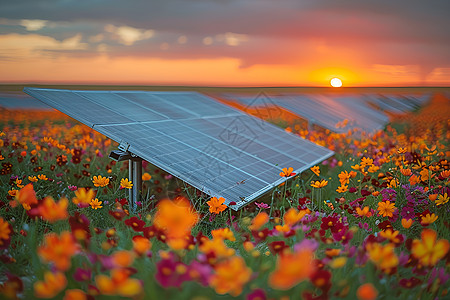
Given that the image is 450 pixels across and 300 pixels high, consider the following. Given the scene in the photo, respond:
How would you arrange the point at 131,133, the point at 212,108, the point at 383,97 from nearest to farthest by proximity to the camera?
the point at 131,133 < the point at 212,108 < the point at 383,97

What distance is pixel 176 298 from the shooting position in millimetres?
1502

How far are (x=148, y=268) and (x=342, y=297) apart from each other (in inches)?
33.9

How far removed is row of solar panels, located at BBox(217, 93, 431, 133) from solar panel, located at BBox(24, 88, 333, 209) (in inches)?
80.2

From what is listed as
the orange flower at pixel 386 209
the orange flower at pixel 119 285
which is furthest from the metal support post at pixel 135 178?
the orange flower at pixel 119 285

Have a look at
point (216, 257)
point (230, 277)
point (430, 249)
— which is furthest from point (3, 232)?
point (430, 249)

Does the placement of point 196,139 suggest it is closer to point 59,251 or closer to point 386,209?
point 386,209

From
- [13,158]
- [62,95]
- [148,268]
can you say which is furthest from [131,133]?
[148,268]

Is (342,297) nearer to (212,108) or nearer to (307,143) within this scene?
(307,143)

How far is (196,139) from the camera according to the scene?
444cm

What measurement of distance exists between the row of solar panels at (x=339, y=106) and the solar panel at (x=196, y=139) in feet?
6.69

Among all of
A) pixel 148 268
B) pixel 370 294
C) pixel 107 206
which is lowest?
pixel 107 206

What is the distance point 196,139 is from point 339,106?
8.47 m

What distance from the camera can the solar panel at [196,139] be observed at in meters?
3.52

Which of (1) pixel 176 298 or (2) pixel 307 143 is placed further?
(2) pixel 307 143
